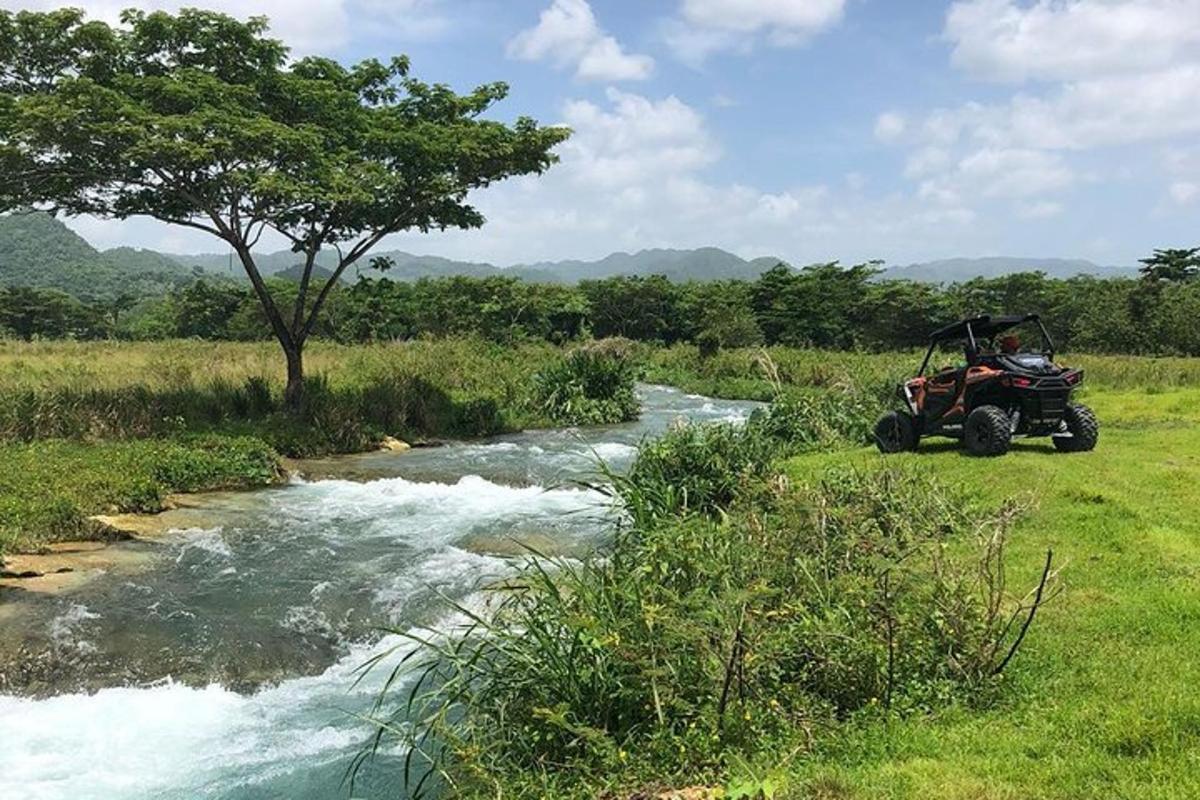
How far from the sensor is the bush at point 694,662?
4422 mm

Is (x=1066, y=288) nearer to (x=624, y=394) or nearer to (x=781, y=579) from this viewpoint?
(x=624, y=394)

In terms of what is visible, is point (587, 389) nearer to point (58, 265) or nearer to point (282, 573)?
point (282, 573)

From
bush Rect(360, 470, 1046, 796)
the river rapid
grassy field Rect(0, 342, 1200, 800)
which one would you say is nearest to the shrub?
grassy field Rect(0, 342, 1200, 800)

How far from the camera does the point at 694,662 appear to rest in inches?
187

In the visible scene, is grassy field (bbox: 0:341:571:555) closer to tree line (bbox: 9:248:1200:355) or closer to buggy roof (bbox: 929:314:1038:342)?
buggy roof (bbox: 929:314:1038:342)

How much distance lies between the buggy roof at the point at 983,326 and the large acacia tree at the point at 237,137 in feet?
32.7

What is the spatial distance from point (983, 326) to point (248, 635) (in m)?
8.85

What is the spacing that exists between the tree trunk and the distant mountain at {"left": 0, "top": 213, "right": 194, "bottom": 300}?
4489 inches

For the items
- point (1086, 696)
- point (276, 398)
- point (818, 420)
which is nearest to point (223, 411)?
point (276, 398)

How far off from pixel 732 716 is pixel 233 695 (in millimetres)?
Result: 4106

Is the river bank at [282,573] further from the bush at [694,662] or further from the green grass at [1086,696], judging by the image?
the green grass at [1086,696]

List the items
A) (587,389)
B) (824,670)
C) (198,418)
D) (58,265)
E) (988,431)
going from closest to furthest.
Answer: (824,670), (988,431), (198,418), (587,389), (58,265)

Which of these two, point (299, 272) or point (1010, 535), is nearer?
point (1010, 535)

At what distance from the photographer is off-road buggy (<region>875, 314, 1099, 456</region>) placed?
9.91m
